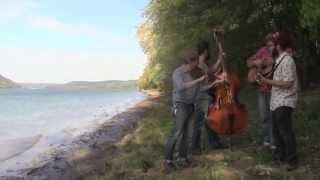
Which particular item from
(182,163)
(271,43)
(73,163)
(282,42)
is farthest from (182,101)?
(73,163)

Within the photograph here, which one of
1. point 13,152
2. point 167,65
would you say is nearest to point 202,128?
point 13,152

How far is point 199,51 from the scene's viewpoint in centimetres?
1048

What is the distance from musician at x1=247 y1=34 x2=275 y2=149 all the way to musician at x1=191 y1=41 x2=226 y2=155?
67 cm

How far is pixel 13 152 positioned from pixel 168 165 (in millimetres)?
9572

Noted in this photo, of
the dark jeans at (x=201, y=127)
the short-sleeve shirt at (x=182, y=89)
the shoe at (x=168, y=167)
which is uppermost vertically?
the short-sleeve shirt at (x=182, y=89)

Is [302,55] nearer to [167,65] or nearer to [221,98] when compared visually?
[221,98]

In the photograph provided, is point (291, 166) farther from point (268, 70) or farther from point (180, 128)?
point (180, 128)

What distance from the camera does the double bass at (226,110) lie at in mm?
10336

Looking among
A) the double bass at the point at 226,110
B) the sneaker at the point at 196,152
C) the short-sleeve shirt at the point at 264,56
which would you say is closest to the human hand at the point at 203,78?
the double bass at the point at 226,110

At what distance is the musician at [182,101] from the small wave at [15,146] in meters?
8.15

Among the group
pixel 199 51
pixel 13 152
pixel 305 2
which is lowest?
pixel 13 152

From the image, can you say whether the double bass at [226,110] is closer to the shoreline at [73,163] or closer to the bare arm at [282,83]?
the bare arm at [282,83]

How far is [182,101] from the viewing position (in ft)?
32.4

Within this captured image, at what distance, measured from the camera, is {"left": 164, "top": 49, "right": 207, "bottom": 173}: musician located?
984 cm
